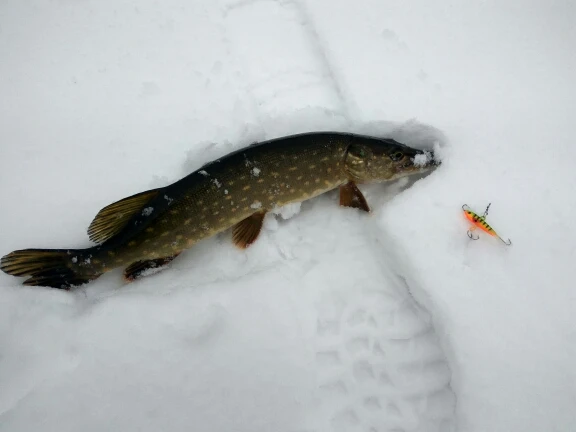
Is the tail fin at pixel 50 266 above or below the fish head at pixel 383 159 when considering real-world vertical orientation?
above

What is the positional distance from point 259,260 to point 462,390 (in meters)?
1.17

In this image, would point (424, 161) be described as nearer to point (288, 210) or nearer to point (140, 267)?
point (288, 210)

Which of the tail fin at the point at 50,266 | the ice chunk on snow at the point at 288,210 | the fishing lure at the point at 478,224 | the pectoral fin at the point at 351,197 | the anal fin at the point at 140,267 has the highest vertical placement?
the tail fin at the point at 50,266

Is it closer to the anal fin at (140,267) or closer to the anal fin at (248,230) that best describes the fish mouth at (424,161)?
the anal fin at (248,230)

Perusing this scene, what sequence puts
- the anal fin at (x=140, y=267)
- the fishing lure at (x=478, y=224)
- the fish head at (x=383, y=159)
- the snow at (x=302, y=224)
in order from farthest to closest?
the fish head at (x=383, y=159), the anal fin at (x=140, y=267), the fishing lure at (x=478, y=224), the snow at (x=302, y=224)

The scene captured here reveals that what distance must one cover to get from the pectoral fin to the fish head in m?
0.06

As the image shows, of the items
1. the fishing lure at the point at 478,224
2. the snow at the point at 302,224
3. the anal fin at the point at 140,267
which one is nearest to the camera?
the snow at the point at 302,224

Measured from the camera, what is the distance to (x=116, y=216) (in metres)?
2.13

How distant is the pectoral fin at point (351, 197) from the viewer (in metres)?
2.32

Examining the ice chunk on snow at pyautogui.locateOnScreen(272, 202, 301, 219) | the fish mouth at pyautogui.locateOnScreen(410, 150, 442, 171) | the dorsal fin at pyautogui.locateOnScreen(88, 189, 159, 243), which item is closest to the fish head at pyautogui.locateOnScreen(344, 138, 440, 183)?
the fish mouth at pyautogui.locateOnScreen(410, 150, 442, 171)

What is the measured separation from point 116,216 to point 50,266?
423 millimetres

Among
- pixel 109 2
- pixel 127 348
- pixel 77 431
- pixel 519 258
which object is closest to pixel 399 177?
pixel 519 258

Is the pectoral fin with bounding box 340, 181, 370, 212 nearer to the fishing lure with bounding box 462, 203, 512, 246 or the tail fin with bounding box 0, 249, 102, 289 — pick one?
the fishing lure with bounding box 462, 203, 512, 246

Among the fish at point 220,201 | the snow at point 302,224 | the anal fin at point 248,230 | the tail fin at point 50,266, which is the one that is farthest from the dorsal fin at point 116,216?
the anal fin at point 248,230
